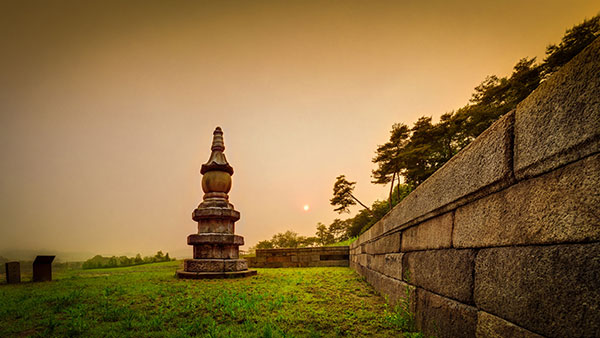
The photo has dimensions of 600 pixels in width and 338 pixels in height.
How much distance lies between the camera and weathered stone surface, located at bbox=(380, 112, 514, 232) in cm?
150

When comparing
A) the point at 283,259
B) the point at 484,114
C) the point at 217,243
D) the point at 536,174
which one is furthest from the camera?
the point at 484,114

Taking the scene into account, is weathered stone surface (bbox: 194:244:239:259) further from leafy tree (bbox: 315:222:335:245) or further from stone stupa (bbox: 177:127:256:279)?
leafy tree (bbox: 315:222:335:245)

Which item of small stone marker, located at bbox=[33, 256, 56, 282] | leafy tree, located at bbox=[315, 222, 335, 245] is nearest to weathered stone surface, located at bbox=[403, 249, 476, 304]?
small stone marker, located at bbox=[33, 256, 56, 282]

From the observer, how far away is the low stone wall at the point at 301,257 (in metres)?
12.1

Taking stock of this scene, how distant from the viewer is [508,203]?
4.86ft

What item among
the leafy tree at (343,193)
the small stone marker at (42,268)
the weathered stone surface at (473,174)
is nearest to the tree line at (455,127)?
the leafy tree at (343,193)

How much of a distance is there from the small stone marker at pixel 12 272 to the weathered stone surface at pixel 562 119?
37.7ft

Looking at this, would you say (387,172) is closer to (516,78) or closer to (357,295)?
(516,78)

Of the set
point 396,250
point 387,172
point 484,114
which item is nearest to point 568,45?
point 484,114

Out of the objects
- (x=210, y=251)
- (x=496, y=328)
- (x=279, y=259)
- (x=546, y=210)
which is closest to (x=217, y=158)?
(x=210, y=251)

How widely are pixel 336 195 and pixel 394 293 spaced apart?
2516 centimetres

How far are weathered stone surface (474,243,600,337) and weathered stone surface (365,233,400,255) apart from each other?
2136 mm

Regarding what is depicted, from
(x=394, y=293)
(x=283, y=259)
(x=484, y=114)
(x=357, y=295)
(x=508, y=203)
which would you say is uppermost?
(x=484, y=114)

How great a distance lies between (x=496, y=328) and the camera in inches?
57.9
